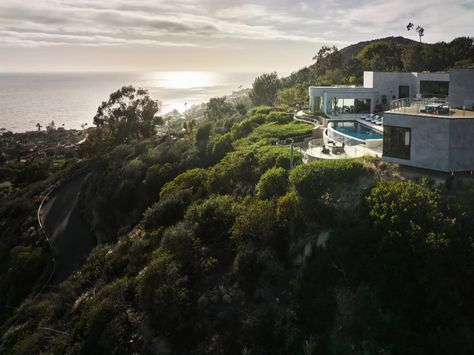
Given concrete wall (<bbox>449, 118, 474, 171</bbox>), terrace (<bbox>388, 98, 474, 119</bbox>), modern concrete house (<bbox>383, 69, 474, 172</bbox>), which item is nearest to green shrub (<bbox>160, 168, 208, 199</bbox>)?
modern concrete house (<bbox>383, 69, 474, 172</bbox>)

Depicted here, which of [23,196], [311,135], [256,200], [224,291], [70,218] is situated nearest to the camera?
[224,291]

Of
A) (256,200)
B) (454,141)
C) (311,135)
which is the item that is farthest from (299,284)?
(311,135)

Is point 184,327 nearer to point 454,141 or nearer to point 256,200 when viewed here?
point 256,200

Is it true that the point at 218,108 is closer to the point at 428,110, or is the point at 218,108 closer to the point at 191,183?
the point at 191,183

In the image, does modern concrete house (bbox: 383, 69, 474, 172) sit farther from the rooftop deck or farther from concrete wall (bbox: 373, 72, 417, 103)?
concrete wall (bbox: 373, 72, 417, 103)

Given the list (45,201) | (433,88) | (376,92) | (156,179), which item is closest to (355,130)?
(376,92)
